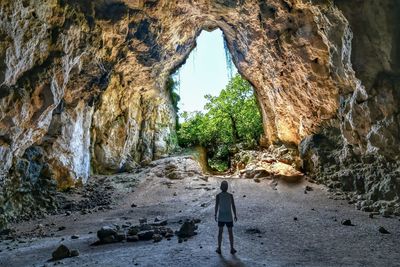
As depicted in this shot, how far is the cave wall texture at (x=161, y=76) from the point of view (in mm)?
8734

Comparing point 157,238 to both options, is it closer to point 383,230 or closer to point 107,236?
point 107,236

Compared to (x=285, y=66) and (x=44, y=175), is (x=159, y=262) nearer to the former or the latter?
(x=44, y=175)

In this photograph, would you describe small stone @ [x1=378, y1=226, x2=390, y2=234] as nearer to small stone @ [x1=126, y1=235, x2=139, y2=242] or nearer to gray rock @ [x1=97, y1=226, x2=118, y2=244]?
small stone @ [x1=126, y1=235, x2=139, y2=242]

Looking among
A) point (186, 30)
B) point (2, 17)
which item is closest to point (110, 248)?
point (2, 17)

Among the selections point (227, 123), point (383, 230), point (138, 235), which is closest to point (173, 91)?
point (227, 123)

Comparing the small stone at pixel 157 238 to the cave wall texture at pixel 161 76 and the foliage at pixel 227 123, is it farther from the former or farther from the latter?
the foliage at pixel 227 123

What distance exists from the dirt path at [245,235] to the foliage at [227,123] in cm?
1205

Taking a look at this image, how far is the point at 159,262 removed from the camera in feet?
17.0

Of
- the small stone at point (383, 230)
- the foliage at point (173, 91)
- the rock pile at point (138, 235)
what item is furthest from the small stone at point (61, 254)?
the foliage at point (173, 91)

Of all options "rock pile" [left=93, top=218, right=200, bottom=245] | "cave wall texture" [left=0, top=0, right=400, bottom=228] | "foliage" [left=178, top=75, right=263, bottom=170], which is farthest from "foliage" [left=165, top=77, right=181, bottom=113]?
"rock pile" [left=93, top=218, right=200, bottom=245]

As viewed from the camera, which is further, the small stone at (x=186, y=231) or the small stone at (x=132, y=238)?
the small stone at (x=186, y=231)

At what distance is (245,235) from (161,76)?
17.0 m

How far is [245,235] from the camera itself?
23.7ft

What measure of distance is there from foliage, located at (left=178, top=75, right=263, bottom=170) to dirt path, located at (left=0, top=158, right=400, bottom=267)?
12.1 meters
